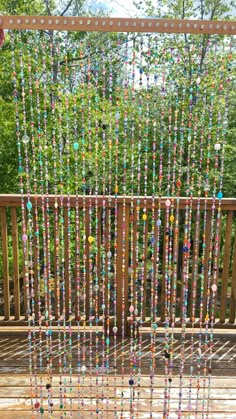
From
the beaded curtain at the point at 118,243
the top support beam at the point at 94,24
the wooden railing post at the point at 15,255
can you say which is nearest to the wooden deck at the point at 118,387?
the beaded curtain at the point at 118,243

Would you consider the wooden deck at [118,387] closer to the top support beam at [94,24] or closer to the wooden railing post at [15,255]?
the wooden railing post at [15,255]

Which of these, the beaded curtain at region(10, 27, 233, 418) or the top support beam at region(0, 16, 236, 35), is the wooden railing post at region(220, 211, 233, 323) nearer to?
the beaded curtain at region(10, 27, 233, 418)

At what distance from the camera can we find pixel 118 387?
2.44 metres

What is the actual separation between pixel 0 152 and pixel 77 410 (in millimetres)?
4545

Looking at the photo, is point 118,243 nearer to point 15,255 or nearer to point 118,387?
point 15,255

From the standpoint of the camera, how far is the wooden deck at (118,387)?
2.19 metres

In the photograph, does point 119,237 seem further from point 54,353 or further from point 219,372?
point 219,372

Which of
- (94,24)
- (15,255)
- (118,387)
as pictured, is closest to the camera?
(94,24)

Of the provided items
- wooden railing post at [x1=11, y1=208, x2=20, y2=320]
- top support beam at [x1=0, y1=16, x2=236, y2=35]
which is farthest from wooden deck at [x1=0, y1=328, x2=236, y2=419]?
top support beam at [x1=0, y1=16, x2=236, y2=35]

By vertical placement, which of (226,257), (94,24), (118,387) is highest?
(94,24)

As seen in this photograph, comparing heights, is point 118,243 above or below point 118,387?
above

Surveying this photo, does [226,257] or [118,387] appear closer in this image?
[118,387]

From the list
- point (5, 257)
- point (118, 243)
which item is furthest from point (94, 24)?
point (5, 257)

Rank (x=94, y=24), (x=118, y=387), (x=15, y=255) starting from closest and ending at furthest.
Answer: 1. (x=94, y=24)
2. (x=118, y=387)
3. (x=15, y=255)
